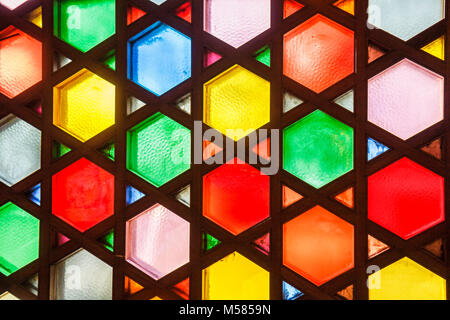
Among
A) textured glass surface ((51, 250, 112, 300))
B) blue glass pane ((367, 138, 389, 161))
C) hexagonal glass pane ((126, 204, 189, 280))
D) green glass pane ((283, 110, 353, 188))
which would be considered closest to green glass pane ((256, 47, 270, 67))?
green glass pane ((283, 110, 353, 188))

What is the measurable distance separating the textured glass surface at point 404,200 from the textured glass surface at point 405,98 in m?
0.22

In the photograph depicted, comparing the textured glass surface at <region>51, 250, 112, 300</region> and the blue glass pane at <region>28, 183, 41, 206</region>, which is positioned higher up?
the blue glass pane at <region>28, 183, 41, 206</region>

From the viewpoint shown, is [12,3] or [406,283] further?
[12,3]

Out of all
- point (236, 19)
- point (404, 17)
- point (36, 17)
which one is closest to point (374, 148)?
point (404, 17)

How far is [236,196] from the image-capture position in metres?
2.04

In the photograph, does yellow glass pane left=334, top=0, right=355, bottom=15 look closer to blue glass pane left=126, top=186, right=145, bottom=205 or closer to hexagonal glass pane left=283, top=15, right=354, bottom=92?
hexagonal glass pane left=283, top=15, right=354, bottom=92

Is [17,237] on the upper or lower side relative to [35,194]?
lower

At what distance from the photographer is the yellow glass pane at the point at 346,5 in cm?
200

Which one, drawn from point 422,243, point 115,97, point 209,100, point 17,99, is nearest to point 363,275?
point 422,243

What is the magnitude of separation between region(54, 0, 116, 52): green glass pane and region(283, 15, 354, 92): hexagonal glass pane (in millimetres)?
1054

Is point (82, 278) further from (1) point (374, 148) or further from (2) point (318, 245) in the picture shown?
(1) point (374, 148)

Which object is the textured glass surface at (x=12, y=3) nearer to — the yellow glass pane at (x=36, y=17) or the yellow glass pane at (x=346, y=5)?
the yellow glass pane at (x=36, y=17)

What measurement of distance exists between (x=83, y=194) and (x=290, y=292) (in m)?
1.34

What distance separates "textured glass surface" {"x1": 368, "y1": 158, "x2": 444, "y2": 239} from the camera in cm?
196
